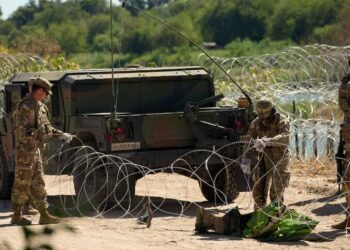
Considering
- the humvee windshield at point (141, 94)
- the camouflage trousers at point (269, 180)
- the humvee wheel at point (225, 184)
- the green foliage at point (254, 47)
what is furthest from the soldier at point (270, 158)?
the green foliage at point (254, 47)

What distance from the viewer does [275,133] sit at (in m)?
9.55

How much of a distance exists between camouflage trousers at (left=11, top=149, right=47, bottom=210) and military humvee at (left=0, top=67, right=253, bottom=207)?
69 centimetres

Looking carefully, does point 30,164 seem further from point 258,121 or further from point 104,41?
point 104,41

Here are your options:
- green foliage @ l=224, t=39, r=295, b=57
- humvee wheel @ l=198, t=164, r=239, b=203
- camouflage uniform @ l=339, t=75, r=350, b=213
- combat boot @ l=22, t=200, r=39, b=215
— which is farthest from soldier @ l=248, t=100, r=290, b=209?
green foliage @ l=224, t=39, r=295, b=57

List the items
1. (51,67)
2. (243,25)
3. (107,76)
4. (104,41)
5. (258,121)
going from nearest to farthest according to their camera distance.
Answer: (258,121), (107,76), (51,67), (104,41), (243,25)

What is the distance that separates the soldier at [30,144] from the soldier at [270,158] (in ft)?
5.97

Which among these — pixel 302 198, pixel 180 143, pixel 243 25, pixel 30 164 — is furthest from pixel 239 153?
pixel 243 25

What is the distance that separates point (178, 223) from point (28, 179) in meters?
1.55

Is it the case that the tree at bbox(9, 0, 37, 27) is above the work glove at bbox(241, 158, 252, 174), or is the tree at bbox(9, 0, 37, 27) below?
above

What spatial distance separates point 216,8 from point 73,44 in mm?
24198

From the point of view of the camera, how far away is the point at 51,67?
20.9 m

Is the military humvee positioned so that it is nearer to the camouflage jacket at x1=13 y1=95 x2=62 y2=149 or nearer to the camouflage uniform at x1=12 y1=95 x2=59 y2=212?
the camouflage uniform at x1=12 y1=95 x2=59 y2=212

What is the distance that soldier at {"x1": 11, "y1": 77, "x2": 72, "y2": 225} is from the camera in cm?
963

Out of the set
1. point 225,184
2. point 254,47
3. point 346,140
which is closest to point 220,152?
point 225,184
